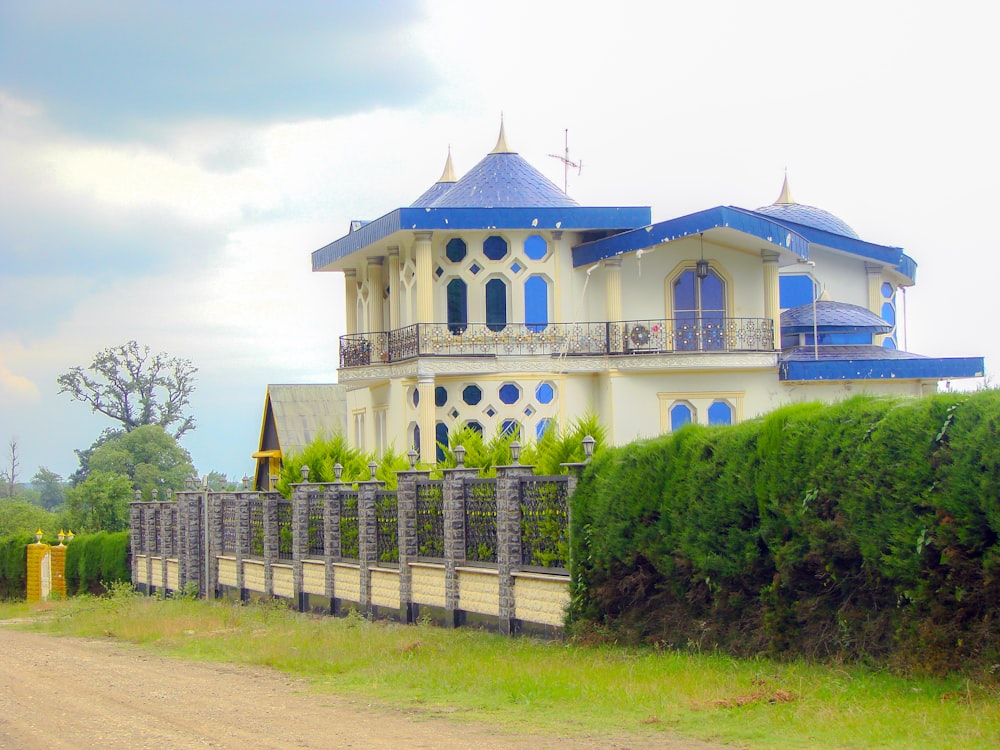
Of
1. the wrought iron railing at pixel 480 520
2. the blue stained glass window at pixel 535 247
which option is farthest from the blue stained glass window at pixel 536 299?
the wrought iron railing at pixel 480 520

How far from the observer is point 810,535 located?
12445mm

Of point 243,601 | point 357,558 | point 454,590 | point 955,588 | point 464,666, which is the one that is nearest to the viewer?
point 955,588

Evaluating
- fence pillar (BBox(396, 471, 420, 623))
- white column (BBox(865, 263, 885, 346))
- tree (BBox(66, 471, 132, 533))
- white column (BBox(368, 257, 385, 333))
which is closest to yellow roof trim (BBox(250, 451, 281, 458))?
tree (BBox(66, 471, 132, 533))

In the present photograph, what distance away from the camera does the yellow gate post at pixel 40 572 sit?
148ft

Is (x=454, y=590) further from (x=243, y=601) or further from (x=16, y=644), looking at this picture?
(x=243, y=601)

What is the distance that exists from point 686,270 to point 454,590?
54.1ft

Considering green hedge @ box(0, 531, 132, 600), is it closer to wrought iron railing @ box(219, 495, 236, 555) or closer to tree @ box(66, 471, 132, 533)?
tree @ box(66, 471, 132, 533)

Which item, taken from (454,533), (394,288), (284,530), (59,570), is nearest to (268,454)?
(59,570)

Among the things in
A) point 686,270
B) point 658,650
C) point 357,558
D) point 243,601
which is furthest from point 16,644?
point 686,270

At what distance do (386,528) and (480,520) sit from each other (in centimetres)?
336

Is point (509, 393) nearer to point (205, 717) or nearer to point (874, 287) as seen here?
point (874, 287)

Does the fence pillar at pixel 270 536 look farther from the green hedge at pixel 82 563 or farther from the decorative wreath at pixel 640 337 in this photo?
the green hedge at pixel 82 563

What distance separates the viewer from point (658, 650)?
14.6 m

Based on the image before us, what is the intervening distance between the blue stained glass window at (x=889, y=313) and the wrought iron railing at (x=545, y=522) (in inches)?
982
